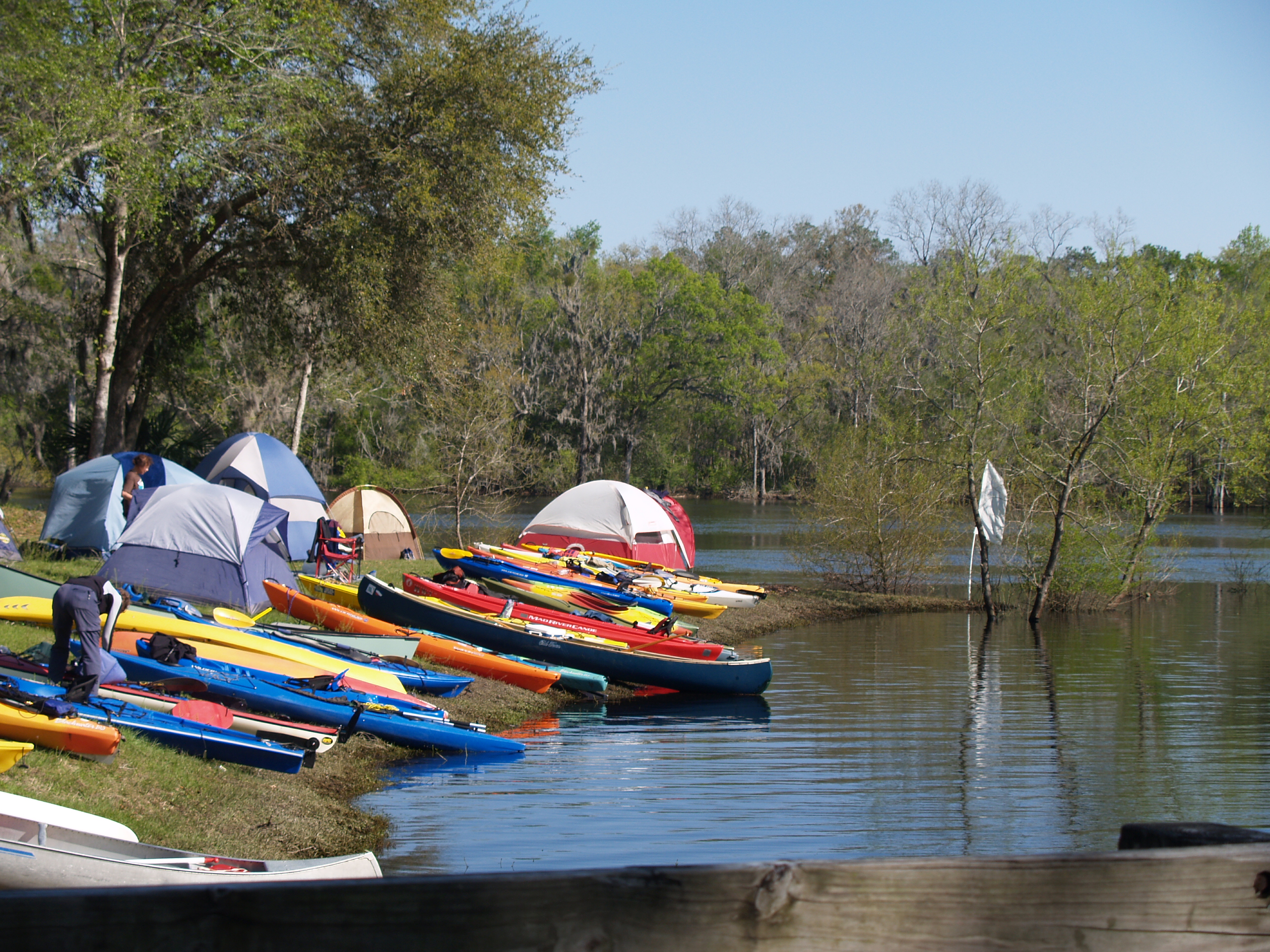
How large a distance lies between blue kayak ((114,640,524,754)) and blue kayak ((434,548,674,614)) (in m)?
8.50

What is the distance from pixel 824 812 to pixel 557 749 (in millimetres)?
3390

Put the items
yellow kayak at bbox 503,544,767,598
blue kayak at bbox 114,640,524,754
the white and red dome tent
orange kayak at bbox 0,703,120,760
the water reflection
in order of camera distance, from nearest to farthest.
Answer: orange kayak at bbox 0,703,120,760, the water reflection, blue kayak at bbox 114,640,524,754, yellow kayak at bbox 503,544,767,598, the white and red dome tent

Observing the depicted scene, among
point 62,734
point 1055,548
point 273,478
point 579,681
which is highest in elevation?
point 273,478

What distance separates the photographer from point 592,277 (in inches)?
2405

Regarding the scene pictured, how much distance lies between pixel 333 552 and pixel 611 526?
27.5 feet

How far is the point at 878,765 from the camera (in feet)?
37.4

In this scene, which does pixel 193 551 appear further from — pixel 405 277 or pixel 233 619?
pixel 405 277

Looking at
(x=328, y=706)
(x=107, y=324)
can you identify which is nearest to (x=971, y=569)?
(x=328, y=706)

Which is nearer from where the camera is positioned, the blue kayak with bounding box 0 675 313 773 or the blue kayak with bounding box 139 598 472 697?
the blue kayak with bounding box 0 675 313 773

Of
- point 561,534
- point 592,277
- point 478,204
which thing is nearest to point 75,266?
point 478,204

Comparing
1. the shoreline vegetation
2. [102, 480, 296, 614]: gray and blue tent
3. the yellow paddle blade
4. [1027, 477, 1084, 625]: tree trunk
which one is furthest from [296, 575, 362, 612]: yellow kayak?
[1027, 477, 1084, 625]: tree trunk

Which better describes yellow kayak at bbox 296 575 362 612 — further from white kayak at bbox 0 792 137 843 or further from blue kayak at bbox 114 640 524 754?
white kayak at bbox 0 792 137 843

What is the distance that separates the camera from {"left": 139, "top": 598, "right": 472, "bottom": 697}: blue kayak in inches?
486

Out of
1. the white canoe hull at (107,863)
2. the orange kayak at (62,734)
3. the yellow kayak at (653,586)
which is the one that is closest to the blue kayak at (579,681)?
the yellow kayak at (653,586)
